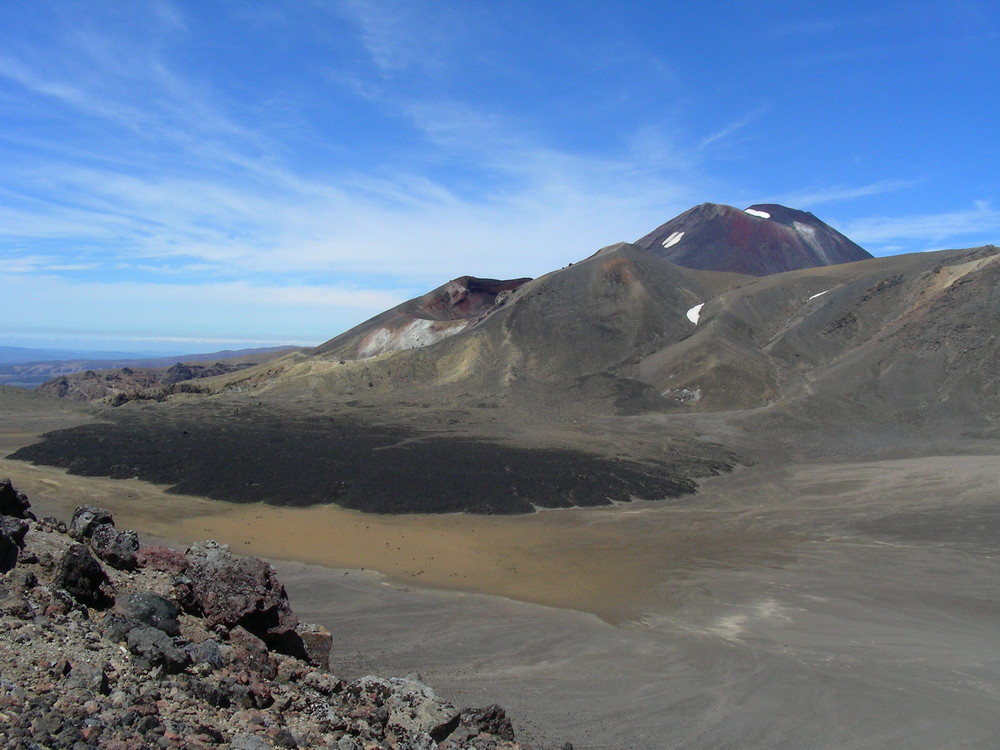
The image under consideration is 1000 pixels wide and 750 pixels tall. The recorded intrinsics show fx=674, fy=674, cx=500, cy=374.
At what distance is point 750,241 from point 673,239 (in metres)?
13.6

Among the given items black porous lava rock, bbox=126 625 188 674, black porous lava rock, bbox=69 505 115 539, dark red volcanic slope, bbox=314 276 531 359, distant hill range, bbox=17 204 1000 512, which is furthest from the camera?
dark red volcanic slope, bbox=314 276 531 359

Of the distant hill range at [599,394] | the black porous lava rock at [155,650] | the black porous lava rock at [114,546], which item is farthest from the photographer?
the distant hill range at [599,394]

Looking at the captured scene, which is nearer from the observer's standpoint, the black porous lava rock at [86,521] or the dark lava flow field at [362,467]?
the black porous lava rock at [86,521]

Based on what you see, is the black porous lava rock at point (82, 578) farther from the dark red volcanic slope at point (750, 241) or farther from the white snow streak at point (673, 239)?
the white snow streak at point (673, 239)

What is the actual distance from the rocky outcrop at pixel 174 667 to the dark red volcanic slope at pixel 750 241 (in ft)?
356

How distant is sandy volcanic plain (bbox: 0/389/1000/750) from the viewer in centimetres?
1058

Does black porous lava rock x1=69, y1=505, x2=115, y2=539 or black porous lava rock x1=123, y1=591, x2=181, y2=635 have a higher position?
black porous lava rock x1=69, y1=505, x2=115, y2=539

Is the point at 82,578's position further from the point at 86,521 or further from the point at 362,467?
the point at 362,467

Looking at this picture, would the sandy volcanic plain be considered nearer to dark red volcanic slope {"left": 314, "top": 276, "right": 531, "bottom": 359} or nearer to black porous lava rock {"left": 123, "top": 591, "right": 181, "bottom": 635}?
black porous lava rock {"left": 123, "top": 591, "right": 181, "bottom": 635}

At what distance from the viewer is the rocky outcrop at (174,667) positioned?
216 inches

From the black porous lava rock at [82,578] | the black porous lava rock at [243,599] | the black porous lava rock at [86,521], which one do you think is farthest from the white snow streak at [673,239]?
the black porous lava rock at [82,578]

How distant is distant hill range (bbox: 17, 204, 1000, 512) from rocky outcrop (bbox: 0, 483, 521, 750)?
16709 mm

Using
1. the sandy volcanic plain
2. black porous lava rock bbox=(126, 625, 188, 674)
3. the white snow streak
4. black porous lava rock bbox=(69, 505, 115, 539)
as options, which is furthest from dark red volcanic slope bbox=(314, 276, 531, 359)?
black porous lava rock bbox=(126, 625, 188, 674)

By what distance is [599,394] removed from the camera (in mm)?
54531
